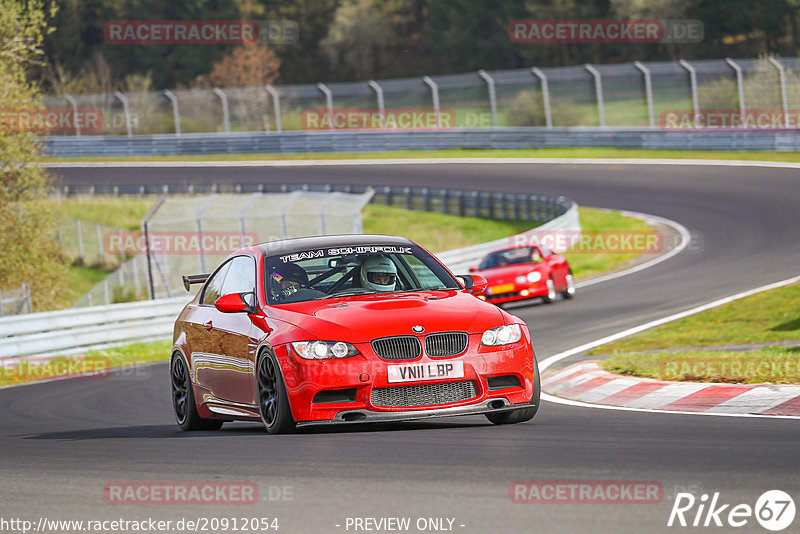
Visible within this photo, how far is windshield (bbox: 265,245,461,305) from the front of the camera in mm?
9023

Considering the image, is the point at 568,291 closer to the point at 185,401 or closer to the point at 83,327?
the point at 83,327

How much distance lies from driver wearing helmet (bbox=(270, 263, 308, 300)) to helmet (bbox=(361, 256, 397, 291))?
1.48 feet

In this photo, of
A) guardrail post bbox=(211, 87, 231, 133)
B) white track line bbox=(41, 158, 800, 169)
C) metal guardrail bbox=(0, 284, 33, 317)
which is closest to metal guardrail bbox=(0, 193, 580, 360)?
metal guardrail bbox=(0, 284, 33, 317)

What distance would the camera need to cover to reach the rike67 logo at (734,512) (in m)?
5.04

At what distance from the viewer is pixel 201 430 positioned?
33.0 feet

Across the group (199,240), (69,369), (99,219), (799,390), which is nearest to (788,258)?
(199,240)

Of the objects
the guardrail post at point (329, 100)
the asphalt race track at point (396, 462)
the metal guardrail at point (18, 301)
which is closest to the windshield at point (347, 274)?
the asphalt race track at point (396, 462)

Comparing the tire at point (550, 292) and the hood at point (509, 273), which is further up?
the hood at point (509, 273)

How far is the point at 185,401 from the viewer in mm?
10180

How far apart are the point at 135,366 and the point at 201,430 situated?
8.96m

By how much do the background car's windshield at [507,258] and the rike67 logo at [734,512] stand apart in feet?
56.3
